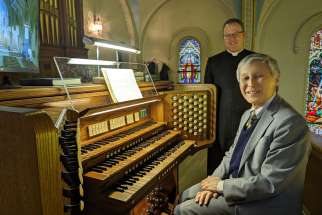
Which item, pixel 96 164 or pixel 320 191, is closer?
pixel 96 164

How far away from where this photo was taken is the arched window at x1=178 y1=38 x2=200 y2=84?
7.10 meters

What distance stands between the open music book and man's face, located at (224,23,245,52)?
1.17 metres

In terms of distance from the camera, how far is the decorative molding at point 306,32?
5795mm

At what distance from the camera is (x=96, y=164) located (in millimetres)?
1607

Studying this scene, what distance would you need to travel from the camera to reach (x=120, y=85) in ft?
6.98

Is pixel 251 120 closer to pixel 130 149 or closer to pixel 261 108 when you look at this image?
pixel 261 108

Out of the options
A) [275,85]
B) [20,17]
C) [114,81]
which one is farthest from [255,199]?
[20,17]

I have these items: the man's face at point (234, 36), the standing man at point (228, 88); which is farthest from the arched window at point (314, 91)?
the man's face at point (234, 36)

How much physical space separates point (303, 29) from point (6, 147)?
6815 mm

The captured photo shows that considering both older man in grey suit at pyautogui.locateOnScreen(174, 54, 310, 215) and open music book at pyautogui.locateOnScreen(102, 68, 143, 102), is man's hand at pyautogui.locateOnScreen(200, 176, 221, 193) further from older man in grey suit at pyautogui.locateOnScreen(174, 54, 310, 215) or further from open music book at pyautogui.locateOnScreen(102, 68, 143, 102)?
open music book at pyautogui.locateOnScreen(102, 68, 143, 102)

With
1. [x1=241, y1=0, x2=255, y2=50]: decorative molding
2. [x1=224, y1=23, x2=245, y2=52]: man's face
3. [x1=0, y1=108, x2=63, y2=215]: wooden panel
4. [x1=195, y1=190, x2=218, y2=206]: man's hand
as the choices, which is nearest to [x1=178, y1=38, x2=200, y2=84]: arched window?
[x1=241, y1=0, x2=255, y2=50]: decorative molding

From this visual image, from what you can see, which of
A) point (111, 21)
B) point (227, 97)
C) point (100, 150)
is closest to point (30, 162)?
point (100, 150)

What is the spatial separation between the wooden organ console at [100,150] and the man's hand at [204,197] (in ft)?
1.08

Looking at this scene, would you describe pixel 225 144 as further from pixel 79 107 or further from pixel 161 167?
pixel 79 107
